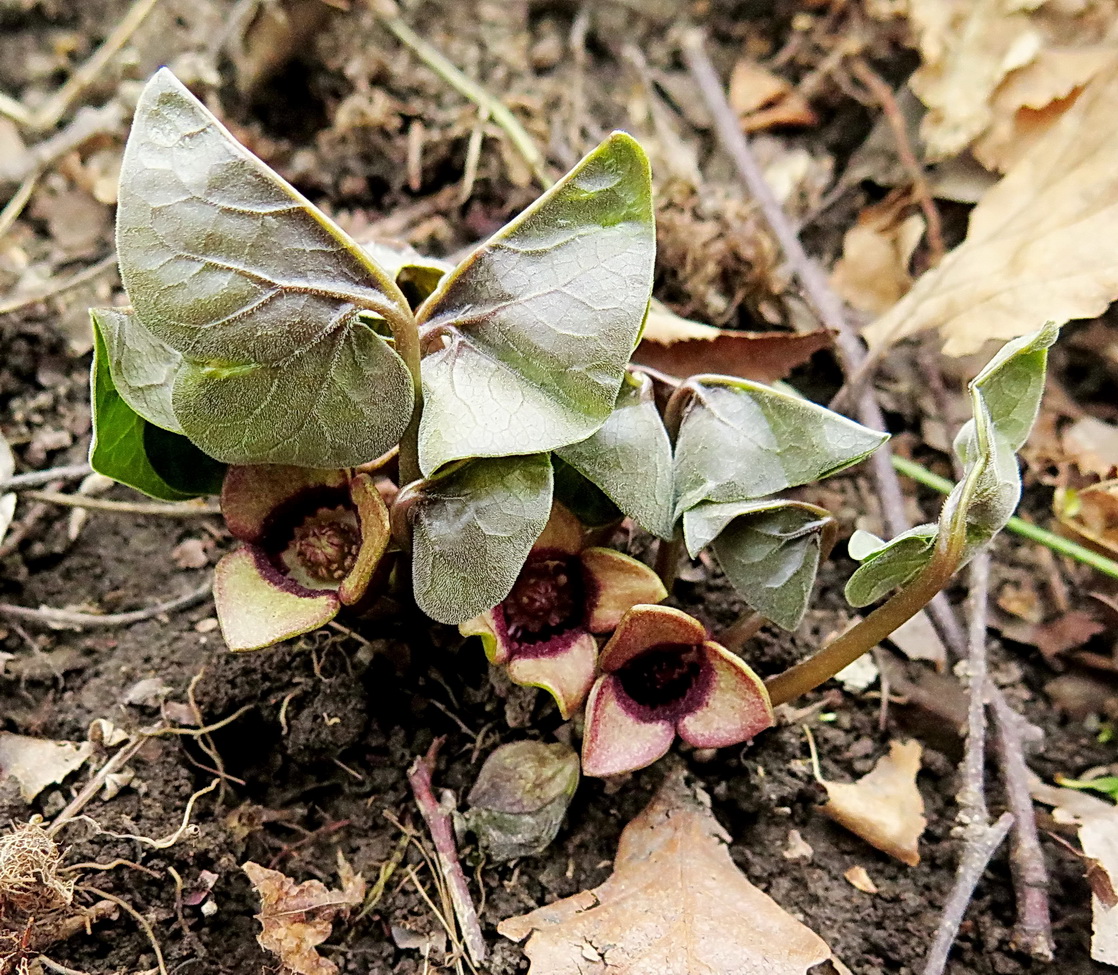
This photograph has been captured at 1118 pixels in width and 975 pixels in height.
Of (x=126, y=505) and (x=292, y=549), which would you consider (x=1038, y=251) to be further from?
(x=126, y=505)

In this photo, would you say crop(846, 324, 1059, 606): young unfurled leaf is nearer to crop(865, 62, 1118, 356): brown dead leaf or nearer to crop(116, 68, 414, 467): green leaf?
crop(865, 62, 1118, 356): brown dead leaf

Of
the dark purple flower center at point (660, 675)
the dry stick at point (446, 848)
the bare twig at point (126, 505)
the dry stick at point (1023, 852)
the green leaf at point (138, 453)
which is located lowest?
the dry stick at point (1023, 852)

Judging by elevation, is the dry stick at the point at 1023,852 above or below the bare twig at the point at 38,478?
below

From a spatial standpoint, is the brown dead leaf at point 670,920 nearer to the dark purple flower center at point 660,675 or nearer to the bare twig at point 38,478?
the dark purple flower center at point 660,675

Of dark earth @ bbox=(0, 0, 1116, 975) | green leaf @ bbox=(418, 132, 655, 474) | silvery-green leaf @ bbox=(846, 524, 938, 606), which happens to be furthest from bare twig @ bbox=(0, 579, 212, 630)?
silvery-green leaf @ bbox=(846, 524, 938, 606)

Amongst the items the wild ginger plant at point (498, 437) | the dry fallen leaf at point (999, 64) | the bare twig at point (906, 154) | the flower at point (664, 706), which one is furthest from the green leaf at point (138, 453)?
the dry fallen leaf at point (999, 64)

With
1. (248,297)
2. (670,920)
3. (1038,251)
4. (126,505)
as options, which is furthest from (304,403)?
(1038,251)
